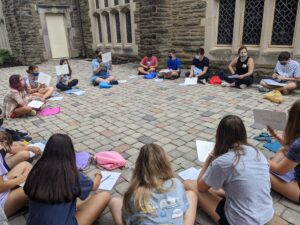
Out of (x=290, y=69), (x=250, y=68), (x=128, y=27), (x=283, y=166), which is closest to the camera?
(x=283, y=166)

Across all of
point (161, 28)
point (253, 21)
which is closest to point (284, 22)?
point (253, 21)

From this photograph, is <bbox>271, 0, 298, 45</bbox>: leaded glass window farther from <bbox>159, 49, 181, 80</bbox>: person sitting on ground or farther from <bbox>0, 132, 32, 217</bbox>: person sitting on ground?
<bbox>0, 132, 32, 217</bbox>: person sitting on ground

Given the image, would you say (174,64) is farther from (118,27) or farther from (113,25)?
(113,25)

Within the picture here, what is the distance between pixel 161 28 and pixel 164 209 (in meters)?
Result: 7.77

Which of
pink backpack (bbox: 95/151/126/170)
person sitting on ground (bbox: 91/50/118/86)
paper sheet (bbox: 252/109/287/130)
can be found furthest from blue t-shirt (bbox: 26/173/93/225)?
person sitting on ground (bbox: 91/50/118/86)

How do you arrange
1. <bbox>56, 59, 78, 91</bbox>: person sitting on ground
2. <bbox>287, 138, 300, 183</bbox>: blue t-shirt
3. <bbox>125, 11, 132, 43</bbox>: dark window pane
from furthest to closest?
<bbox>125, 11, 132, 43</bbox>: dark window pane → <bbox>56, 59, 78, 91</bbox>: person sitting on ground → <bbox>287, 138, 300, 183</bbox>: blue t-shirt

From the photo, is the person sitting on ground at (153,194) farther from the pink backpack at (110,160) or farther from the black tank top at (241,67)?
the black tank top at (241,67)

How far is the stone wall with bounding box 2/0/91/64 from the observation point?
36.7ft

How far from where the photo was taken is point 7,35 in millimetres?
12891

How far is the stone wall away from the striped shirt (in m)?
10.1

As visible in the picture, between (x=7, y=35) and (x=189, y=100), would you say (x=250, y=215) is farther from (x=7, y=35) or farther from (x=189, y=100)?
(x=7, y=35)

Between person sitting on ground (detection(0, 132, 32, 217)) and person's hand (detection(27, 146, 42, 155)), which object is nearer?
person sitting on ground (detection(0, 132, 32, 217))

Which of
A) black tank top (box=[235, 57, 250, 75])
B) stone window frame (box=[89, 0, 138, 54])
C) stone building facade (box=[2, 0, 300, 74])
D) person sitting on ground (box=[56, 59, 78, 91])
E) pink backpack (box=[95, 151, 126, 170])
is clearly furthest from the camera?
stone window frame (box=[89, 0, 138, 54])

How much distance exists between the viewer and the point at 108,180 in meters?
2.78
